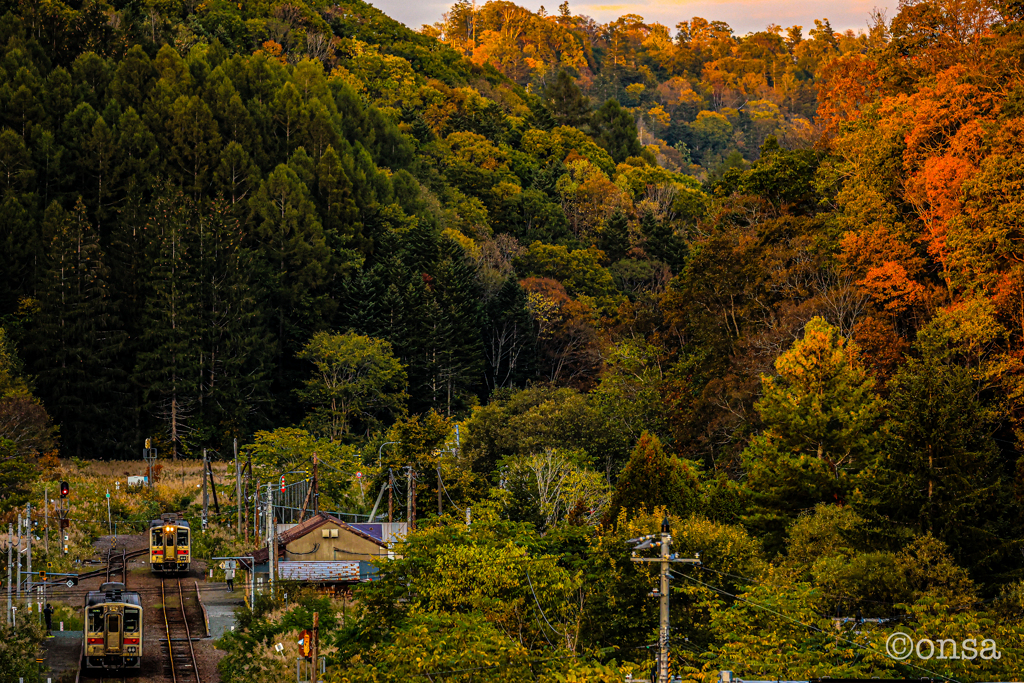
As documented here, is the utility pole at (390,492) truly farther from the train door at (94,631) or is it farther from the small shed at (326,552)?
the train door at (94,631)

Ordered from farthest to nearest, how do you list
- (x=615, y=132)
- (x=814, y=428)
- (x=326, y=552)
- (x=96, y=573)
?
1. (x=615, y=132)
2. (x=814, y=428)
3. (x=96, y=573)
4. (x=326, y=552)

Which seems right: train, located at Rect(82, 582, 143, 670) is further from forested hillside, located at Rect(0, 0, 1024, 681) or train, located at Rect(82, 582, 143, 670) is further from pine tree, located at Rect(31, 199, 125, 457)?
pine tree, located at Rect(31, 199, 125, 457)

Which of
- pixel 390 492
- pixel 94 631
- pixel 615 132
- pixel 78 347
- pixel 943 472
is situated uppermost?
pixel 615 132

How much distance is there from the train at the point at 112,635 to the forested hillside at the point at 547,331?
4766 mm

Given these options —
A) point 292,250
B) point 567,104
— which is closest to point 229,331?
point 292,250

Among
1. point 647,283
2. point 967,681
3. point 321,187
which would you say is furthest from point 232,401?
point 967,681

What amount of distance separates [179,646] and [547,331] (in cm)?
6503

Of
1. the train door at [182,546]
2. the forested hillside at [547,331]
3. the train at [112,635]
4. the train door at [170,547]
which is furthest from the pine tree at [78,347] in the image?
the train at [112,635]

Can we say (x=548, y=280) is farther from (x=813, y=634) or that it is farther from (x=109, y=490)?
(x=813, y=634)

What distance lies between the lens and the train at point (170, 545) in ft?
202

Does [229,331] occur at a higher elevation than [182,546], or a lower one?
higher

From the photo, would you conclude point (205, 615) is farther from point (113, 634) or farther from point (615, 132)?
point (615, 132)

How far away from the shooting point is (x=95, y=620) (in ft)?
148

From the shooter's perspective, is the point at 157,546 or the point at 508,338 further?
the point at 508,338
